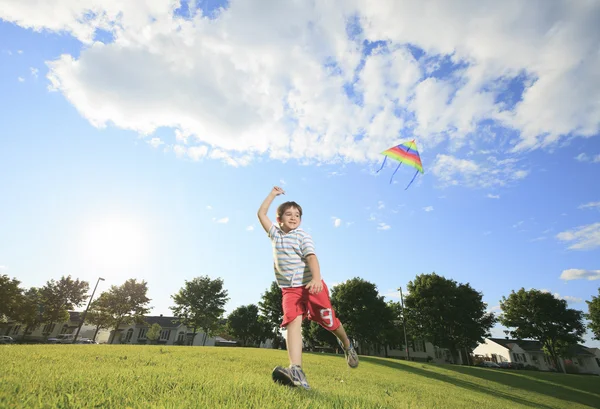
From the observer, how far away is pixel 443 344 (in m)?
36.0

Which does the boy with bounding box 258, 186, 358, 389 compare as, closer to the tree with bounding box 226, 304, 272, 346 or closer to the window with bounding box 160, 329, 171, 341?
the tree with bounding box 226, 304, 272, 346

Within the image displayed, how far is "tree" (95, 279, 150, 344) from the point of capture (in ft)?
141

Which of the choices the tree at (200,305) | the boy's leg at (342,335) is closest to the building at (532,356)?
the tree at (200,305)

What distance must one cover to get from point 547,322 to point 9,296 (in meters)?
75.0

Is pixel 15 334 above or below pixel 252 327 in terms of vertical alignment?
below

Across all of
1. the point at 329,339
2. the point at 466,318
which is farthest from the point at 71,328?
the point at 466,318

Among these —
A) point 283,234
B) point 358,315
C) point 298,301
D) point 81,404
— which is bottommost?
point 81,404

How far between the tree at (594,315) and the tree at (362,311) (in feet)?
86.9

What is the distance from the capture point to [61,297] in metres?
44.5

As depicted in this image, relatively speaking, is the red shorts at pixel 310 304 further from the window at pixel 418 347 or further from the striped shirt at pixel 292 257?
the window at pixel 418 347

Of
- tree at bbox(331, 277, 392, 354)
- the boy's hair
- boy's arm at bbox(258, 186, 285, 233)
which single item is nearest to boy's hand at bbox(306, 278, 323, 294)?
boy's arm at bbox(258, 186, 285, 233)

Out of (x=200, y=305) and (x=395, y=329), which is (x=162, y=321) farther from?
(x=395, y=329)

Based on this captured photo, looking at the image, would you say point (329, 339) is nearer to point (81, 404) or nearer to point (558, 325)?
point (558, 325)

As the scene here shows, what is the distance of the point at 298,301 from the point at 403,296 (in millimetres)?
41444
